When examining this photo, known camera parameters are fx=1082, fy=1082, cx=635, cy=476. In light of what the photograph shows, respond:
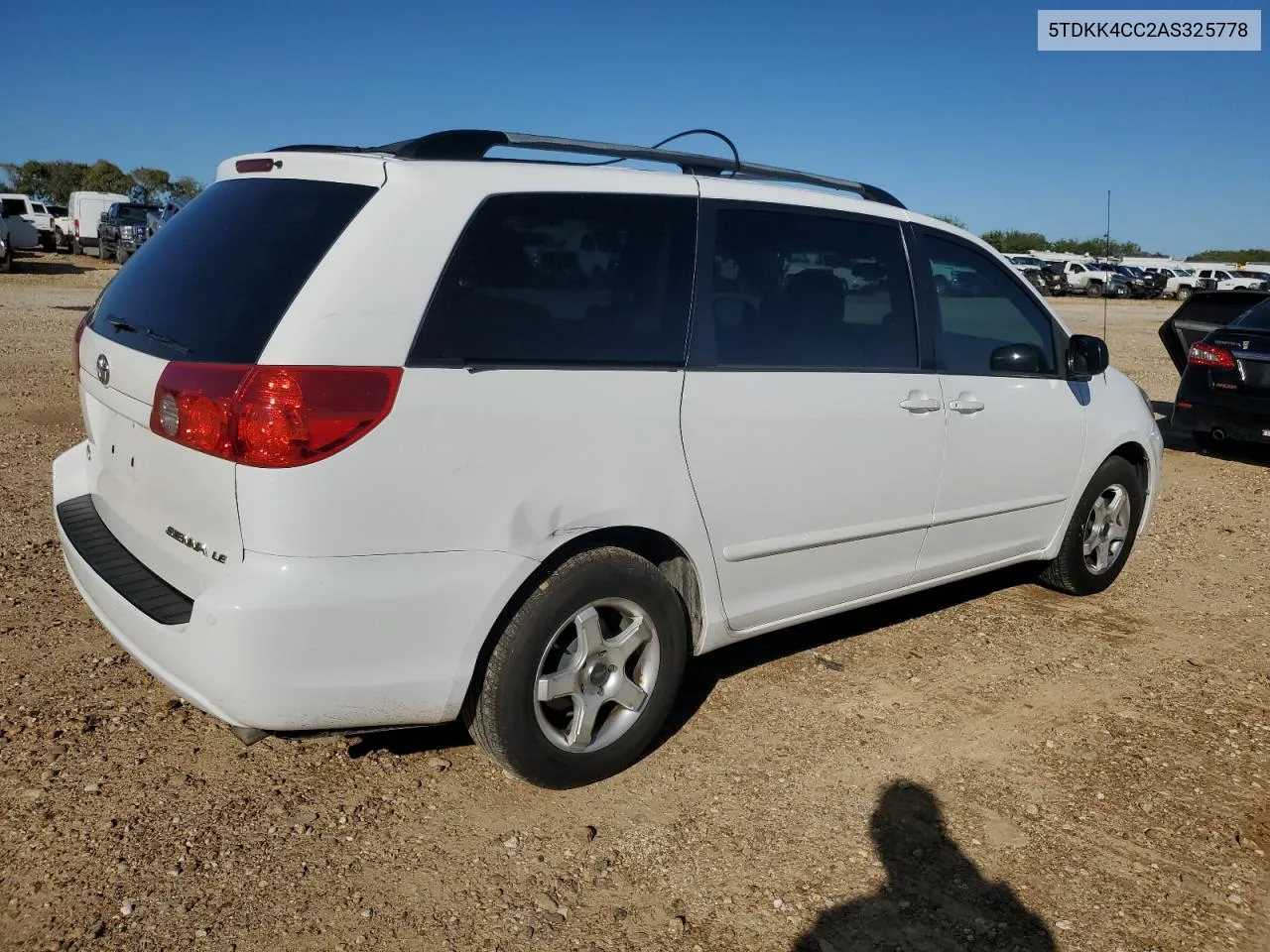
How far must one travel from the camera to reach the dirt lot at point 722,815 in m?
2.73

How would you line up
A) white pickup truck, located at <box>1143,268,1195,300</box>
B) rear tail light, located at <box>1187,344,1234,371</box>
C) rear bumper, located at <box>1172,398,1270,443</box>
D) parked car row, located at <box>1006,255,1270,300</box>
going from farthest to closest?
white pickup truck, located at <box>1143,268,1195,300</box> < parked car row, located at <box>1006,255,1270,300</box> < rear tail light, located at <box>1187,344,1234,371</box> < rear bumper, located at <box>1172,398,1270,443</box>

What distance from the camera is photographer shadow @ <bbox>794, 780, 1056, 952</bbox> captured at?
2.70m

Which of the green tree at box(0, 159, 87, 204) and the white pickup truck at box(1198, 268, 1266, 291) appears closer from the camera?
the white pickup truck at box(1198, 268, 1266, 291)

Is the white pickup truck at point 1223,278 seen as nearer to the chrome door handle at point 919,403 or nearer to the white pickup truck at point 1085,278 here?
the white pickup truck at point 1085,278

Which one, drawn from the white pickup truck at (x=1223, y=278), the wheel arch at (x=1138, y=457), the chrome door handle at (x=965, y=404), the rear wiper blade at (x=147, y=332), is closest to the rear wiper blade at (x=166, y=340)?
the rear wiper blade at (x=147, y=332)

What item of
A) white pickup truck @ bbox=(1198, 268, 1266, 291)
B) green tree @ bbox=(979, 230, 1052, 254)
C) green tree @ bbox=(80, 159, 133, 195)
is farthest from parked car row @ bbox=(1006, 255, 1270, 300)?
green tree @ bbox=(80, 159, 133, 195)

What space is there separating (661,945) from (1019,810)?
4.34ft

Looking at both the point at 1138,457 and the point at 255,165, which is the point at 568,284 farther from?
the point at 1138,457

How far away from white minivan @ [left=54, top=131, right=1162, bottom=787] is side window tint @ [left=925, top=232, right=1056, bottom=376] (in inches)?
6.7

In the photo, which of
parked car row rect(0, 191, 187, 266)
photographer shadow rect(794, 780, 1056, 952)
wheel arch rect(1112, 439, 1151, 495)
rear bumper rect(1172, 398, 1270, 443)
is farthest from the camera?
parked car row rect(0, 191, 187, 266)

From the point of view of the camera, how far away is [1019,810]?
3346mm

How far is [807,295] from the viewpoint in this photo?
3.79 meters

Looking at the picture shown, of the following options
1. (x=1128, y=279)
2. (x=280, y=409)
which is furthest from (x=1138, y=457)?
(x=1128, y=279)

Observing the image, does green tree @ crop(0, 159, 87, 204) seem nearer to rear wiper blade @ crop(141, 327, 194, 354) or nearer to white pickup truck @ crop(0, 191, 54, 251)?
white pickup truck @ crop(0, 191, 54, 251)
